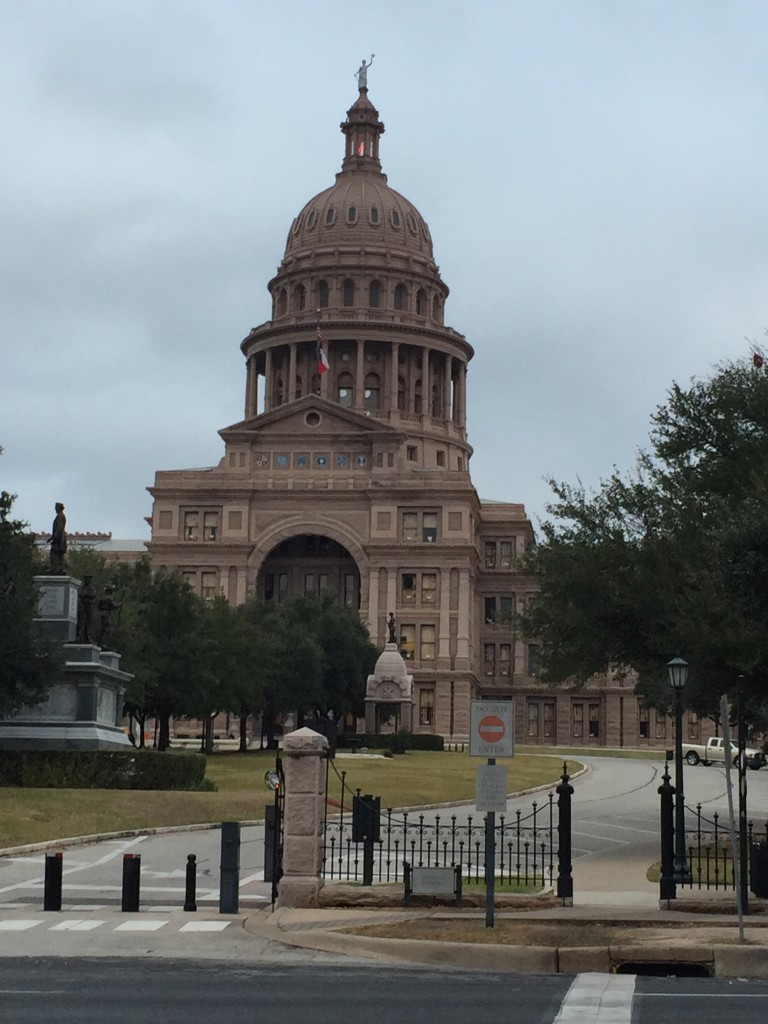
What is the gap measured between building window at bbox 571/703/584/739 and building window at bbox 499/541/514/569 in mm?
12409

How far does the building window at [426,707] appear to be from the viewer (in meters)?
129

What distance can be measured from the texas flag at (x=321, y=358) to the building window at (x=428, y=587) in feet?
64.6

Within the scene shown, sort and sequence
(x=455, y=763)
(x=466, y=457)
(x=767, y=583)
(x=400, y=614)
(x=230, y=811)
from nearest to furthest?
(x=767, y=583) → (x=230, y=811) → (x=455, y=763) → (x=400, y=614) → (x=466, y=457)

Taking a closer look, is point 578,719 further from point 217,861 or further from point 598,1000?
point 598,1000

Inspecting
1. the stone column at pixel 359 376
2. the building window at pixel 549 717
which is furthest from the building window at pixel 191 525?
the building window at pixel 549 717

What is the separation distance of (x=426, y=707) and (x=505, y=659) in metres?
12.1

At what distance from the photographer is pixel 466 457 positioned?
156375 mm

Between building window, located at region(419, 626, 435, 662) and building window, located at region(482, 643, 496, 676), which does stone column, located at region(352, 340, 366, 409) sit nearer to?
building window, located at region(482, 643, 496, 676)

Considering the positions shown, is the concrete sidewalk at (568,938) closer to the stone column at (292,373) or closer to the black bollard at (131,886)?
the black bollard at (131,886)

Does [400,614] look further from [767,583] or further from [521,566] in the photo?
[767,583]

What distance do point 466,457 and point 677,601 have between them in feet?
404

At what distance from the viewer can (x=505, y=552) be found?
14100 cm

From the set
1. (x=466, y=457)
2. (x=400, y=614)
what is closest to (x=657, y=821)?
(x=400, y=614)

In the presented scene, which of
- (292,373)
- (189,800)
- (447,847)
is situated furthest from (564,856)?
(292,373)
